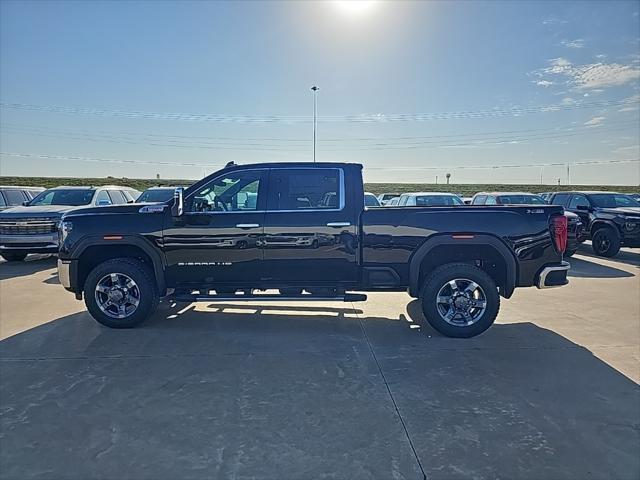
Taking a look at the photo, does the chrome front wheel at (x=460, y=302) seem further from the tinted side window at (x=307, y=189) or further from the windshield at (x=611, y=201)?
the windshield at (x=611, y=201)

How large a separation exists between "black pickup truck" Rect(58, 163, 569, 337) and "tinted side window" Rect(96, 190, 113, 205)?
24.7ft

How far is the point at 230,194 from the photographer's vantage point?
5.88 m

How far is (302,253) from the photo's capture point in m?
5.69

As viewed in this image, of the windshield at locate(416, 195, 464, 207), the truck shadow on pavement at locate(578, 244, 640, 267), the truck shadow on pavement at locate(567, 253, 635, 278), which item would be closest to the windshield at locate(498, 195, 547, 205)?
the truck shadow on pavement at locate(578, 244, 640, 267)

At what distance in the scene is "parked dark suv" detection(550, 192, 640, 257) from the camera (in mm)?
12266

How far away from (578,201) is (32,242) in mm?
14582

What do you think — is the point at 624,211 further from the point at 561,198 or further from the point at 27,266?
the point at 27,266

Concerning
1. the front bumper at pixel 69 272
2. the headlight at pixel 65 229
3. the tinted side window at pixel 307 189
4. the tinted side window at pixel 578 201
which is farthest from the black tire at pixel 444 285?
the tinted side window at pixel 578 201

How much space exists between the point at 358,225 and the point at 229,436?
3.05 metres

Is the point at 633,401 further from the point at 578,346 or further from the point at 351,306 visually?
the point at 351,306

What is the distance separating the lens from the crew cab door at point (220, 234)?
5.73 m

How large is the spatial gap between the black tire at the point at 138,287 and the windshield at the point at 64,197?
7.62 metres

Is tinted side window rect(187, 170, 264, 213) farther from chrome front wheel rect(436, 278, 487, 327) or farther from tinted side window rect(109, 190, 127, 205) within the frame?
tinted side window rect(109, 190, 127, 205)

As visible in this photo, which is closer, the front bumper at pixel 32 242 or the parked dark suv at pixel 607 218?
the front bumper at pixel 32 242
